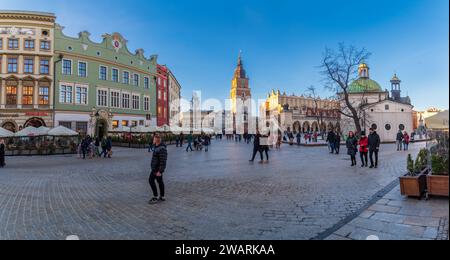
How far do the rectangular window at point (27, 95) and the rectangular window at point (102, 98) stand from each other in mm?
8282

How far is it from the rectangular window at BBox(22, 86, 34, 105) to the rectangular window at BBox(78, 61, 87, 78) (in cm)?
636

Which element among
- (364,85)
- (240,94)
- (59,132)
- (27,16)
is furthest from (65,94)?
(240,94)

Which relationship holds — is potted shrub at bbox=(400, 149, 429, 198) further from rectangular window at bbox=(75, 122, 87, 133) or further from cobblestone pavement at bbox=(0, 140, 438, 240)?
rectangular window at bbox=(75, 122, 87, 133)

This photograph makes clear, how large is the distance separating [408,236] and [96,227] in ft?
17.7

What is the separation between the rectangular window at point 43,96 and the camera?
34875 mm

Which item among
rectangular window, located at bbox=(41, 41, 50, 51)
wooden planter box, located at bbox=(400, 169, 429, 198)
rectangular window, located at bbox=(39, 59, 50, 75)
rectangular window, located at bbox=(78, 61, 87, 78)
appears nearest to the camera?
wooden planter box, located at bbox=(400, 169, 429, 198)

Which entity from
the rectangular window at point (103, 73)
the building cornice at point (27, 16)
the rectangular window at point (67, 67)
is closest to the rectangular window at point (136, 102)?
the rectangular window at point (103, 73)

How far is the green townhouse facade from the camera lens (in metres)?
36.5

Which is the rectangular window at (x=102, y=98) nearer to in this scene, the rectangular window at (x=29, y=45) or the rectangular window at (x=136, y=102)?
the rectangular window at (x=136, y=102)

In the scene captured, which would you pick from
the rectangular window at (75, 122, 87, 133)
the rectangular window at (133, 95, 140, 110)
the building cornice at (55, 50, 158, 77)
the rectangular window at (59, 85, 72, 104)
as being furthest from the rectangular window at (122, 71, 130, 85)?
the rectangular window at (75, 122, 87, 133)

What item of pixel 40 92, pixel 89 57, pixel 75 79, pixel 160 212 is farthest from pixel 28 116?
pixel 160 212
